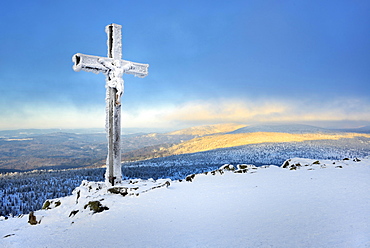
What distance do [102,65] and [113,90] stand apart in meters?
1.12

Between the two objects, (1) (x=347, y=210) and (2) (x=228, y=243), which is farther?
(1) (x=347, y=210)

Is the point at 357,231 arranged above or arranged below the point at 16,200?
above

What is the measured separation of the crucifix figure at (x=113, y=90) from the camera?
9.01 m

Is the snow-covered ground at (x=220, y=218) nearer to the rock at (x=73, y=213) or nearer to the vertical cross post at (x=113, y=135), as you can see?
the rock at (x=73, y=213)

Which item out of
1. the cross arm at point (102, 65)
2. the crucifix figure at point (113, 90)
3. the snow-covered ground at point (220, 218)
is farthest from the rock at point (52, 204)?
the cross arm at point (102, 65)

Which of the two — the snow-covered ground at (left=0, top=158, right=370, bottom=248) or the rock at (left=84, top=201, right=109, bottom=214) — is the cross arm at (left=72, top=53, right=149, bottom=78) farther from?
the rock at (left=84, top=201, right=109, bottom=214)

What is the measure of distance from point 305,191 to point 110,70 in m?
8.61

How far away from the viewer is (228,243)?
3.73 metres

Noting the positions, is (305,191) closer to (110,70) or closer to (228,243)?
(228,243)

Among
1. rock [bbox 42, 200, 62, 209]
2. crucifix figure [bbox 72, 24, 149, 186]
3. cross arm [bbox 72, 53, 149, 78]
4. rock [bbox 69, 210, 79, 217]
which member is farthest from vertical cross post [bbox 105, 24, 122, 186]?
rock [bbox 42, 200, 62, 209]

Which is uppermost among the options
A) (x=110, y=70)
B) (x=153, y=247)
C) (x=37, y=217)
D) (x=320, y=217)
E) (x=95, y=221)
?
(x=110, y=70)

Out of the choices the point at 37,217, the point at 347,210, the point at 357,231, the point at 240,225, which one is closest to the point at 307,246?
the point at 357,231

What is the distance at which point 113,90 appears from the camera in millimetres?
9242

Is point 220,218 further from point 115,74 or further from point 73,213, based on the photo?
point 115,74
